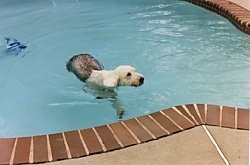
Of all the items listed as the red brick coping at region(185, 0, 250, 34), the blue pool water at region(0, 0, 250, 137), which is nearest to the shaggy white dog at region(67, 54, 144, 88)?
the blue pool water at region(0, 0, 250, 137)

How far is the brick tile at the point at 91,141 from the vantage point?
181 cm

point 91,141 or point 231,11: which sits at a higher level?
point 231,11

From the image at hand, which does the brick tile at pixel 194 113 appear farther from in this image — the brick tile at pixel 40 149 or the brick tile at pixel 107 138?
the brick tile at pixel 40 149

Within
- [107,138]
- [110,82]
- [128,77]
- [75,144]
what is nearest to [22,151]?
[75,144]

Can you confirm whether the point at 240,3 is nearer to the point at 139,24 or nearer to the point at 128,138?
the point at 139,24

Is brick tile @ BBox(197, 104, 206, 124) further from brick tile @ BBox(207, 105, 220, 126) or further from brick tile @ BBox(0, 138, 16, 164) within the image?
brick tile @ BBox(0, 138, 16, 164)

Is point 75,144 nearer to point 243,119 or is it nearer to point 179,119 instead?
point 179,119

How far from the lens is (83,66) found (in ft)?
9.84

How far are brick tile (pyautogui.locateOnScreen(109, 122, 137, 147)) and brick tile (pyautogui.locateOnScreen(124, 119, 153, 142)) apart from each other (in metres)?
0.03

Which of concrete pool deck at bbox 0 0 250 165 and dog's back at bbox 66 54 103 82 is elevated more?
dog's back at bbox 66 54 103 82

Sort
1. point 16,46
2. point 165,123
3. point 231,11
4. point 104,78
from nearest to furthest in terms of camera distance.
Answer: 1. point 165,123
2. point 104,78
3. point 16,46
4. point 231,11

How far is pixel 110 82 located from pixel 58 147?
799 millimetres

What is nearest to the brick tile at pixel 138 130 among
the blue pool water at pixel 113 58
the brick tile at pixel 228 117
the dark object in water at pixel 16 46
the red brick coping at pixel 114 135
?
the red brick coping at pixel 114 135

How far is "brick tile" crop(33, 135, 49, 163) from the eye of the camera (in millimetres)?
1755
